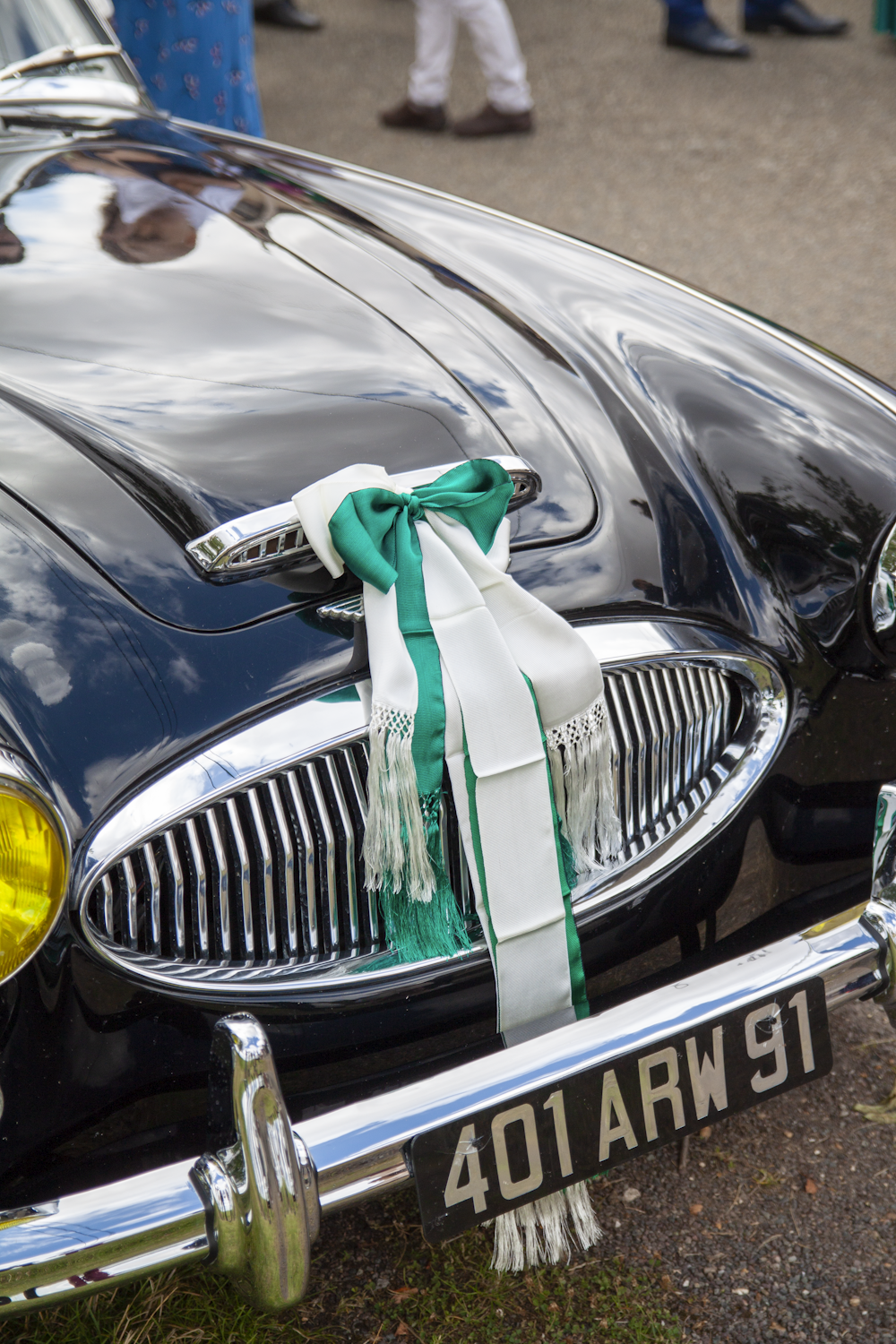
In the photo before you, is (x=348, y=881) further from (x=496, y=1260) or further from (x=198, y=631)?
(x=496, y=1260)

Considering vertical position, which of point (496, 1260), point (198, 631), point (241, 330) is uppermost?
point (241, 330)

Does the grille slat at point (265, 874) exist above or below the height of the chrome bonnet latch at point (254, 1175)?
above

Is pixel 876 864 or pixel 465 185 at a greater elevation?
pixel 876 864

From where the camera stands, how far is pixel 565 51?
762 cm

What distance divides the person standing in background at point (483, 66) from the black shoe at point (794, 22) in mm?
2174

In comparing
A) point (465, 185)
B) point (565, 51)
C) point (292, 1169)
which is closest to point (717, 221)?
point (465, 185)

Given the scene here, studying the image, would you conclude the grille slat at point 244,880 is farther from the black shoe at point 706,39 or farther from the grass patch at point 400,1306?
the black shoe at point 706,39

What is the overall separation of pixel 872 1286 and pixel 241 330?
63.0 inches

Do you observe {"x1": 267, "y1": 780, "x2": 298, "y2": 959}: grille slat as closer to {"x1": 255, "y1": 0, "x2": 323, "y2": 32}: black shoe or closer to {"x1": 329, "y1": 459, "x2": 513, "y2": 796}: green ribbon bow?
{"x1": 329, "y1": 459, "x2": 513, "y2": 796}: green ribbon bow

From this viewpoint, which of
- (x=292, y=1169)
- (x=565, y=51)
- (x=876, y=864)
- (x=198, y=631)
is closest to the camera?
(x=292, y=1169)

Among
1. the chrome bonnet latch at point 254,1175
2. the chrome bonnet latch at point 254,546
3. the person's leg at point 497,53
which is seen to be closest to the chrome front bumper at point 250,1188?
the chrome bonnet latch at point 254,1175

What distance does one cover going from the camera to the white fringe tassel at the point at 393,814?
140 centimetres

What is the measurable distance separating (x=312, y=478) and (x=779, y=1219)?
125cm

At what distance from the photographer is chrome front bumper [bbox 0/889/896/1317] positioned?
4.06 ft
